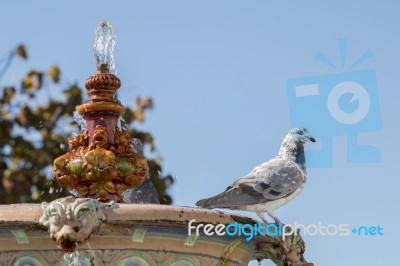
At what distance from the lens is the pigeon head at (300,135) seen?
7227mm

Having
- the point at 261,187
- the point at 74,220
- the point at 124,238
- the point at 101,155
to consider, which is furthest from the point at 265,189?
the point at 74,220

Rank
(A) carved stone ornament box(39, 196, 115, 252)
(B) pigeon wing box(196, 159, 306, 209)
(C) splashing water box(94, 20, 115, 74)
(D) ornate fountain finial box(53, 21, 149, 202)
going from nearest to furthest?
(A) carved stone ornament box(39, 196, 115, 252) < (D) ornate fountain finial box(53, 21, 149, 202) < (B) pigeon wing box(196, 159, 306, 209) < (C) splashing water box(94, 20, 115, 74)

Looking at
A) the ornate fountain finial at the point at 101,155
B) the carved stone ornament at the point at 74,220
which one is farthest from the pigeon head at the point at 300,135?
the carved stone ornament at the point at 74,220

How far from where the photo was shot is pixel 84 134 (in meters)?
6.72

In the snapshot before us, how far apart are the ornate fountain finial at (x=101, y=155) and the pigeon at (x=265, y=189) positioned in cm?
40

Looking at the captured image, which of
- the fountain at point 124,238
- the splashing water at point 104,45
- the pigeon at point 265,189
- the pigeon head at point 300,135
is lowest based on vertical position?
the fountain at point 124,238

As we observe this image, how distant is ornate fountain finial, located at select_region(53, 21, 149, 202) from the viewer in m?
6.50

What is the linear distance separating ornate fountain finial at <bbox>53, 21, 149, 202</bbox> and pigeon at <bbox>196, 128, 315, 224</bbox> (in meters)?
0.40

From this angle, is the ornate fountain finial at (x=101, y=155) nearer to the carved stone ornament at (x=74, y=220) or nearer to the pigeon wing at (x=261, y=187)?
the pigeon wing at (x=261, y=187)

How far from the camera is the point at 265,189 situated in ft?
A: 22.3

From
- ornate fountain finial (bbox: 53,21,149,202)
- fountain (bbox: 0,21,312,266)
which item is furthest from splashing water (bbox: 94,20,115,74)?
fountain (bbox: 0,21,312,266)

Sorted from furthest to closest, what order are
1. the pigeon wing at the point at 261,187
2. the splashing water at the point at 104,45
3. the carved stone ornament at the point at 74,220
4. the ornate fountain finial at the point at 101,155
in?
the splashing water at the point at 104,45 → the pigeon wing at the point at 261,187 → the ornate fountain finial at the point at 101,155 → the carved stone ornament at the point at 74,220

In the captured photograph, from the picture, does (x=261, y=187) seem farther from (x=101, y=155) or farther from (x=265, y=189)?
(x=101, y=155)

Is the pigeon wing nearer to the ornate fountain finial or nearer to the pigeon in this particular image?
the pigeon
